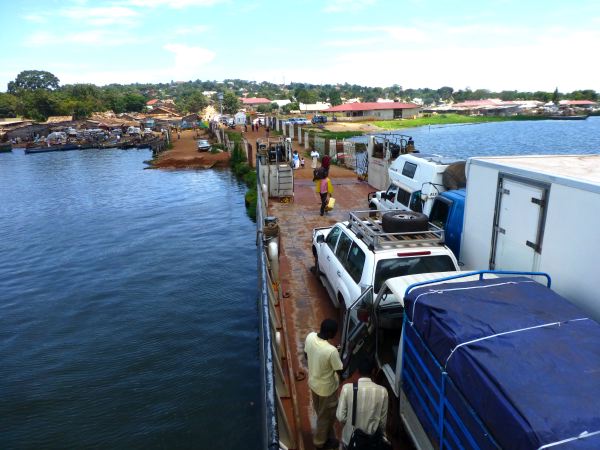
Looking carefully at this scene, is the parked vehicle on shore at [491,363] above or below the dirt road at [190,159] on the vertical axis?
above

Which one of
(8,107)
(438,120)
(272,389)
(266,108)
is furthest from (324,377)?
(266,108)

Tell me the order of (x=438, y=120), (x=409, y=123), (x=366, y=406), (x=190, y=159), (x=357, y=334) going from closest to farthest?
(x=366, y=406)
(x=357, y=334)
(x=190, y=159)
(x=409, y=123)
(x=438, y=120)

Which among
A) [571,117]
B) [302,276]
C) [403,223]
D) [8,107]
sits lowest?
[571,117]

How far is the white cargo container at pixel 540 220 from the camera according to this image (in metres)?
4.87

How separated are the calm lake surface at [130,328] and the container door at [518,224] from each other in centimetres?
604

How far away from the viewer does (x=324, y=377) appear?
5.03 meters

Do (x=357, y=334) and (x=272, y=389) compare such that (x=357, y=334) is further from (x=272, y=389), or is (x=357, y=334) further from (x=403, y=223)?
(x=403, y=223)

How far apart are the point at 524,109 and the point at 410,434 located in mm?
154504

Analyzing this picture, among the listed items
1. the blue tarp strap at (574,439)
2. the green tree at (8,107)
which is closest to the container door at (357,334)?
the blue tarp strap at (574,439)

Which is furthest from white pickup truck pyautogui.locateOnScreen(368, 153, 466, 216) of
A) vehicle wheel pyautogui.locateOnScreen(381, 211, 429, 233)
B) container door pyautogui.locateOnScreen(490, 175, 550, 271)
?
container door pyautogui.locateOnScreen(490, 175, 550, 271)

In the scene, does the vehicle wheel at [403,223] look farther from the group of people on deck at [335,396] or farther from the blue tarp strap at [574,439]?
the blue tarp strap at [574,439]

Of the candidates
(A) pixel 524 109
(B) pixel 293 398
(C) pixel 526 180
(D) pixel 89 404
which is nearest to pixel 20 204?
(D) pixel 89 404

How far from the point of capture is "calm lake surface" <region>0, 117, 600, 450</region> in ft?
31.9

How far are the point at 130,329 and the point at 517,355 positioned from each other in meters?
12.4
